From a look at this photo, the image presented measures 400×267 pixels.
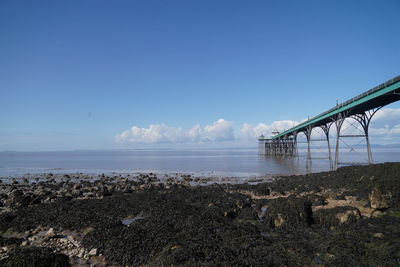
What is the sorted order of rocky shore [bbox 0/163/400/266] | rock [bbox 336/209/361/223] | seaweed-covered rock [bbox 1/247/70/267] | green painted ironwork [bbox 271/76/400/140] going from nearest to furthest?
seaweed-covered rock [bbox 1/247/70/267] < rocky shore [bbox 0/163/400/266] < rock [bbox 336/209/361/223] < green painted ironwork [bbox 271/76/400/140]

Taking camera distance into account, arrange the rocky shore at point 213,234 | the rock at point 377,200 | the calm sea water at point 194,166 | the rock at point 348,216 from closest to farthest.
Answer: the rocky shore at point 213,234
the rock at point 348,216
the rock at point 377,200
the calm sea water at point 194,166

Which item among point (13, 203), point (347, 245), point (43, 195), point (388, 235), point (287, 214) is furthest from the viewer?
point (43, 195)

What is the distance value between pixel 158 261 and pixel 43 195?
687 inches

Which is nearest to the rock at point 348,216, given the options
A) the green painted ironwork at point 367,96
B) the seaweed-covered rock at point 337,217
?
the seaweed-covered rock at point 337,217

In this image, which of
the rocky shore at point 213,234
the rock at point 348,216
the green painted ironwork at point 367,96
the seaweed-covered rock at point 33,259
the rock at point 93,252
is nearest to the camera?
the seaweed-covered rock at point 33,259

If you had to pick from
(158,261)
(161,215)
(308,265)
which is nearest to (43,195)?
(161,215)

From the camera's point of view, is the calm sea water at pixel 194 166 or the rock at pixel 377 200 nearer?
the rock at pixel 377 200

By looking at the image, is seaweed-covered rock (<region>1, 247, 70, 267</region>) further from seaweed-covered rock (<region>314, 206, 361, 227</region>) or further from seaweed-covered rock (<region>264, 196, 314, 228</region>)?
seaweed-covered rock (<region>314, 206, 361, 227</region>)

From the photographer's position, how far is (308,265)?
265 inches

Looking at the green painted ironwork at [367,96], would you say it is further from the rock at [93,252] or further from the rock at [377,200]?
the rock at [93,252]

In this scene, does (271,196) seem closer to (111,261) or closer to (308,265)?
(308,265)

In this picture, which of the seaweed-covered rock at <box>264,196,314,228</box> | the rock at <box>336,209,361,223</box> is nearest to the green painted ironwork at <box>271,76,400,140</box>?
the rock at <box>336,209,361,223</box>

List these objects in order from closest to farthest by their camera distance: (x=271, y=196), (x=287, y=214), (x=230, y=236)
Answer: (x=230, y=236) → (x=287, y=214) → (x=271, y=196)

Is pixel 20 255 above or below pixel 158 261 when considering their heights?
above
